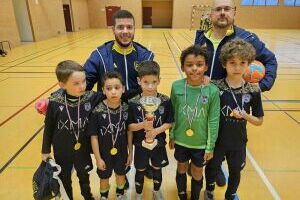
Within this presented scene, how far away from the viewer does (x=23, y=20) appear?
14703 mm

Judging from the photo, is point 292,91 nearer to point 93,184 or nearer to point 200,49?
point 200,49

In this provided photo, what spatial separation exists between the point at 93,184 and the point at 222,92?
1.88 m

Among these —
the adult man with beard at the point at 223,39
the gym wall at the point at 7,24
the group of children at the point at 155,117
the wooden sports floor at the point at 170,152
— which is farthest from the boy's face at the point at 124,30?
the gym wall at the point at 7,24

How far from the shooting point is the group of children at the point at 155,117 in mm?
2158

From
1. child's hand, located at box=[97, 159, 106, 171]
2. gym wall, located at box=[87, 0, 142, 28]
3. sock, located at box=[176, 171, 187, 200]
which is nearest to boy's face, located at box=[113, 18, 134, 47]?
child's hand, located at box=[97, 159, 106, 171]

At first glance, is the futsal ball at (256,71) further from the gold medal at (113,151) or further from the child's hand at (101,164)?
the child's hand at (101,164)

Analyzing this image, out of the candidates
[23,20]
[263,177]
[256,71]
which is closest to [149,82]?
[256,71]

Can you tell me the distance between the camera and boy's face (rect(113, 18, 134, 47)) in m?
2.46

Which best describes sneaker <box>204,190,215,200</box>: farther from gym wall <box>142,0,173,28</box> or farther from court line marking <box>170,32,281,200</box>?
gym wall <box>142,0,173,28</box>

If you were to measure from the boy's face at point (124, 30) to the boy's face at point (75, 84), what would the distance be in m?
0.62

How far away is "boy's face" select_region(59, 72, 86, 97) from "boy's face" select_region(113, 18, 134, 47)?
0.62 m

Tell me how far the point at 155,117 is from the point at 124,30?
3.12 ft

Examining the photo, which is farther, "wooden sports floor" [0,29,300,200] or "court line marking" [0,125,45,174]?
"court line marking" [0,125,45,174]

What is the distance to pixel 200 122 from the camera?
226cm
